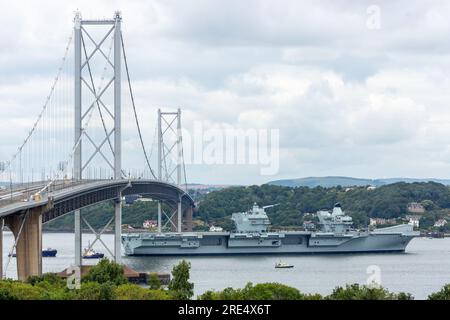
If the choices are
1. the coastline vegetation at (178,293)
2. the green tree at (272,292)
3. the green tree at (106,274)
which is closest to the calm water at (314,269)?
the green tree at (106,274)

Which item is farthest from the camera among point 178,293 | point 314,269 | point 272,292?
point 314,269

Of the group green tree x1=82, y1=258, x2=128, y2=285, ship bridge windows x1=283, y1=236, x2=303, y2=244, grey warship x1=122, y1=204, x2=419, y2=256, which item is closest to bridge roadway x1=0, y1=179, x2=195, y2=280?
green tree x1=82, y1=258, x2=128, y2=285

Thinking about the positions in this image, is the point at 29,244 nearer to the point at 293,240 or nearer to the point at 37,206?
the point at 37,206

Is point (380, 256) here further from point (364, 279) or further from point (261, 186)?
point (261, 186)

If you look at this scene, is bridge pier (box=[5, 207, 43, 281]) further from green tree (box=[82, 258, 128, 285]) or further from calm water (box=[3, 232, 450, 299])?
calm water (box=[3, 232, 450, 299])

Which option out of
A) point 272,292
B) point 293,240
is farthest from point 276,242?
point 272,292

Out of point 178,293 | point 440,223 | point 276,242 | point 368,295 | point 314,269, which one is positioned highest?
point 368,295
